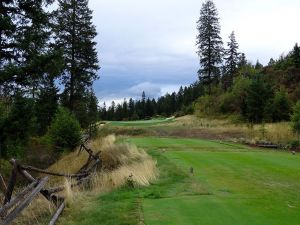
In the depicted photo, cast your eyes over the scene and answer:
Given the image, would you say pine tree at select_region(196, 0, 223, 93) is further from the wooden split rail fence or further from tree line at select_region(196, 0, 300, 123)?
the wooden split rail fence

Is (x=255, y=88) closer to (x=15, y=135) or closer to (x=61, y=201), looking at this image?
(x=15, y=135)

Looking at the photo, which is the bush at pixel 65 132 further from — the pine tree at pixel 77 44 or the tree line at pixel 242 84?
the tree line at pixel 242 84

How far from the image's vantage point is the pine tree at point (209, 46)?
2968 inches

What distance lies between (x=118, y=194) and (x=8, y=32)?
13.5m

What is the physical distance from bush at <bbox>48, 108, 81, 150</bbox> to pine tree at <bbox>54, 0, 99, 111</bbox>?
17107 millimetres

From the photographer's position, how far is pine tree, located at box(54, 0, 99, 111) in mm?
46562

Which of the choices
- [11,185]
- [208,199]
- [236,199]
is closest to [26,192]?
[11,185]

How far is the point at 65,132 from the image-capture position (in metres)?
30.0

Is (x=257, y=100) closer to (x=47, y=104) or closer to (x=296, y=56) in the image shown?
(x=296, y=56)

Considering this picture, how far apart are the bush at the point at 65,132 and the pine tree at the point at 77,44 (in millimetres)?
17107

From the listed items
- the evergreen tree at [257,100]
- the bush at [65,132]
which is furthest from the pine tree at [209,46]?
the bush at [65,132]

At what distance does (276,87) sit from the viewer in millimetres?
64500

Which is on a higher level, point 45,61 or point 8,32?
point 8,32

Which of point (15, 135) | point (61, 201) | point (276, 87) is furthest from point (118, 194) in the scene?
point (276, 87)
